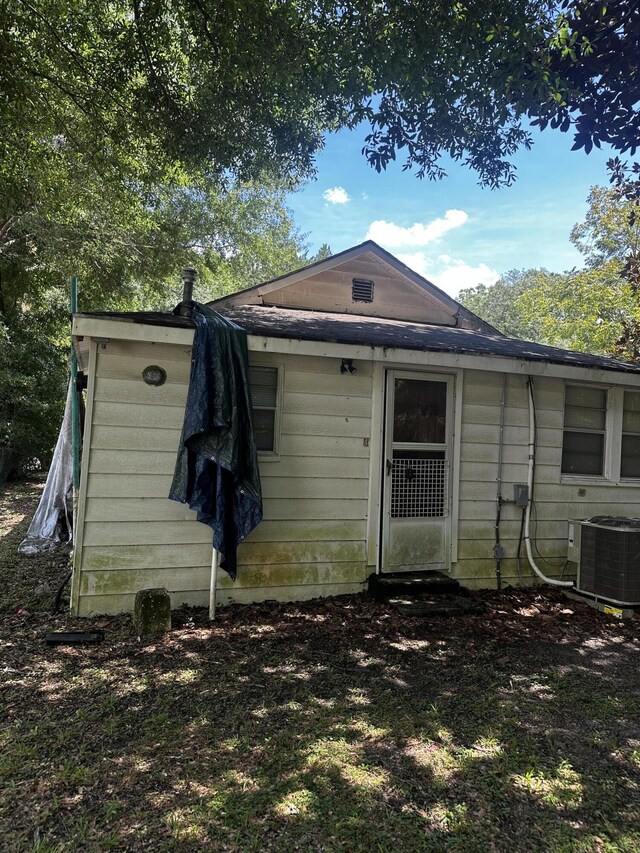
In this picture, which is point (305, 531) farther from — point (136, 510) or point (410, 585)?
point (136, 510)

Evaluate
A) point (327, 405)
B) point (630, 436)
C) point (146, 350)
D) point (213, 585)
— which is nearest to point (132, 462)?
point (146, 350)

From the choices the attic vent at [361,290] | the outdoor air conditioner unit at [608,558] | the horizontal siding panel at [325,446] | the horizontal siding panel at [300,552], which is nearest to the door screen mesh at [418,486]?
the horizontal siding panel at [325,446]

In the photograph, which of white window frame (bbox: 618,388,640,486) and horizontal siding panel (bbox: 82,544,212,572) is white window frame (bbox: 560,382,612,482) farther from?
horizontal siding panel (bbox: 82,544,212,572)

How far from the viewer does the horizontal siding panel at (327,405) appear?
189 inches

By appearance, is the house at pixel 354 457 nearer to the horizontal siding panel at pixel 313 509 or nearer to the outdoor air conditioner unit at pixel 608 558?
the horizontal siding panel at pixel 313 509

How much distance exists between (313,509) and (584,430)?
11.2 feet

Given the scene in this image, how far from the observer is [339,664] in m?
3.58

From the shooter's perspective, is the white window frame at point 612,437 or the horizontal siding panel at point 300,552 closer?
the horizontal siding panel at point 300,552

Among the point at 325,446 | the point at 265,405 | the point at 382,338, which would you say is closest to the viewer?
the point at 265,405

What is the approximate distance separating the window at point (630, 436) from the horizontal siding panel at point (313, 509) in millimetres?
3417

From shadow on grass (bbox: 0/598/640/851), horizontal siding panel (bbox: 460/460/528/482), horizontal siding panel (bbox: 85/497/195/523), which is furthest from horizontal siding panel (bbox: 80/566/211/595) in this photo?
horizontal siding panel (bbox: 460/460/528/482)

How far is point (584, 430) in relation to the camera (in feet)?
19.0

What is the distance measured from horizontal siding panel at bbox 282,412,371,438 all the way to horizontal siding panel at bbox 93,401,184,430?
102 cm

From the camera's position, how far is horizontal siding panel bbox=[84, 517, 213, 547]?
4246 millimetres
